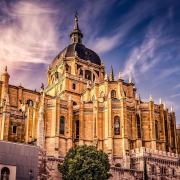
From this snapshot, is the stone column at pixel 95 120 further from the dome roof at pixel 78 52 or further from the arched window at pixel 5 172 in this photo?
the dome roof at pixel 78 52

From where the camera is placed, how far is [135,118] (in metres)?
55.2

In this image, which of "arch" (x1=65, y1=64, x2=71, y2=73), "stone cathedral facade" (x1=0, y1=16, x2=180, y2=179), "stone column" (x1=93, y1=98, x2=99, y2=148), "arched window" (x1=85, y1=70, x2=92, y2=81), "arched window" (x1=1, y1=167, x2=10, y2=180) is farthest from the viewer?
"arched window" (x1=85, y1=70, x2=92, y2=81)

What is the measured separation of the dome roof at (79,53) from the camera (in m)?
73.4

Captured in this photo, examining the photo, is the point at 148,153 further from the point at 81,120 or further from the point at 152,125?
the point at 81,120

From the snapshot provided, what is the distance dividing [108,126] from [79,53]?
25755 millimetres

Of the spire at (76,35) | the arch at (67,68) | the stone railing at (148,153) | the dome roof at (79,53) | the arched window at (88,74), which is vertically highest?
the spire at (76,35)

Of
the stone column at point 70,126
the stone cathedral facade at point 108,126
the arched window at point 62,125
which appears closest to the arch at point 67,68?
the stone cathedral facade at point 108,126

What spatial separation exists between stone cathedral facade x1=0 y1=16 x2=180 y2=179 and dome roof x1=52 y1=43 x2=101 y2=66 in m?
13.7

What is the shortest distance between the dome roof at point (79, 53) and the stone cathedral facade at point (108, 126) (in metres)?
13.7

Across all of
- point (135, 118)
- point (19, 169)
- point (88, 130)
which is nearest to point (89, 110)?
point (88, 130)

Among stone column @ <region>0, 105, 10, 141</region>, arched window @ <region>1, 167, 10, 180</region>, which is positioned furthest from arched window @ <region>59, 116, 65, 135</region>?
arched window @ <region>1, 167, 10, 180</region>

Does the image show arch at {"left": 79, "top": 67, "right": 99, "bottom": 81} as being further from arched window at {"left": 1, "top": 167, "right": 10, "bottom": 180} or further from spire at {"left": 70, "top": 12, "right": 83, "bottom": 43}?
arched window at {"left": 1, "top": 167, "right": 10, "bottom": 180}

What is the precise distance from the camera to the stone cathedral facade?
162 feet

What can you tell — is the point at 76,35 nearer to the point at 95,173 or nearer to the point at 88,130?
the point at 88,130
